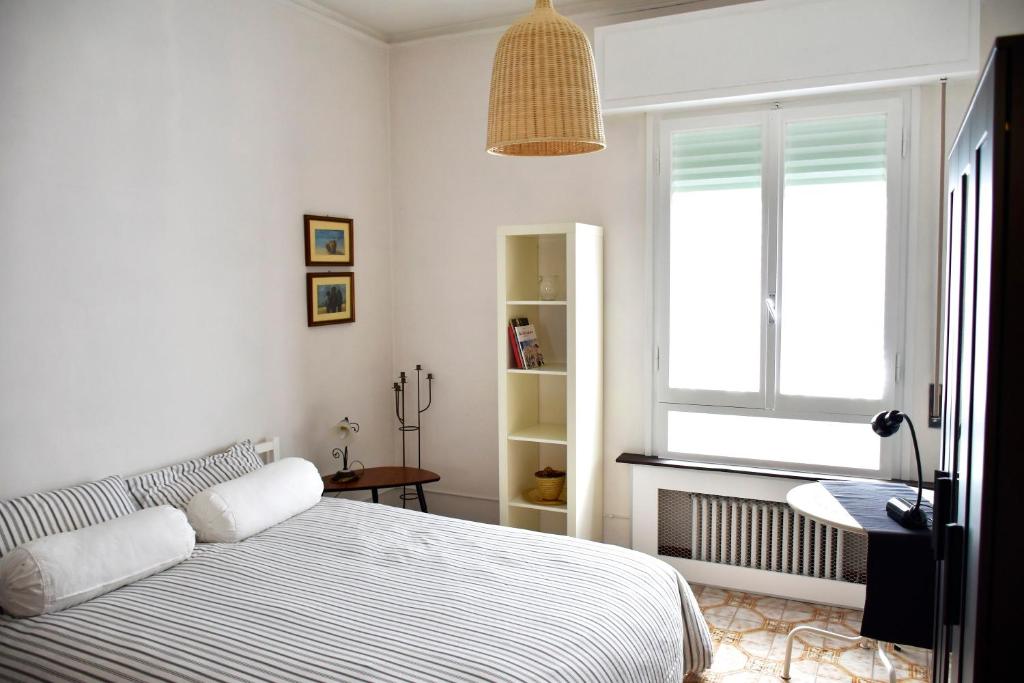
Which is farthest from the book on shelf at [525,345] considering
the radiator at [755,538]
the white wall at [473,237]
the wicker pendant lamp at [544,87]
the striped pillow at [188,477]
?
the wicker pendant lamp at [544,87]

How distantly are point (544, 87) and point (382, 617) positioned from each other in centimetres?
156

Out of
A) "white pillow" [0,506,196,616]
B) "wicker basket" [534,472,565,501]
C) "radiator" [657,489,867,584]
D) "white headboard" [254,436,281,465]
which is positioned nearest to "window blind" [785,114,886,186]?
"radiator" [657,489,867,584]

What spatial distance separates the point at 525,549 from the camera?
9.05 feet

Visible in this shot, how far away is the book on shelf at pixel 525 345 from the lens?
3693 mm

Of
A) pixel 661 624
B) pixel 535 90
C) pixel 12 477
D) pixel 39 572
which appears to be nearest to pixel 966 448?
pixel 535 90

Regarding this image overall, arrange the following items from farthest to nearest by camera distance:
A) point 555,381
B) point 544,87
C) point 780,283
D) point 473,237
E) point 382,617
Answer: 1. point 473,237
2. point 555,381
3. point 780,283
4. point 382,617
5. point 544,87

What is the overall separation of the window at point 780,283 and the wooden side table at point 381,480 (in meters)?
1.24

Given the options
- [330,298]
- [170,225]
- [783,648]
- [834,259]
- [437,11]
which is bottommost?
[783,648]

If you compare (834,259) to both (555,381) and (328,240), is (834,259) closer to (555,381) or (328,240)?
(555,381)

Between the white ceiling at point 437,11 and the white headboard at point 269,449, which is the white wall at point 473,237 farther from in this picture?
the white headboard at point 269,449

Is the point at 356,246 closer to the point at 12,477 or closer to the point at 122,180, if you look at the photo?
the point at 122,180

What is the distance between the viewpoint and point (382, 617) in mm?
2191

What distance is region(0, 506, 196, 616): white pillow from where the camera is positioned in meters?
2.13

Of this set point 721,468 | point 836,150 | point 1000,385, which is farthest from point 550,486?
point 1000,385
